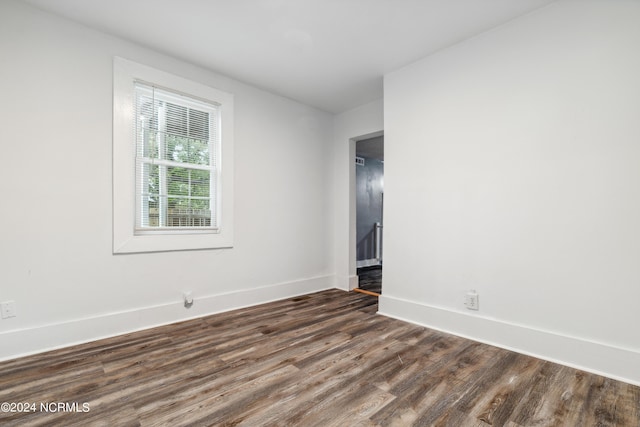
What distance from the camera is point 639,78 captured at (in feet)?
6.22

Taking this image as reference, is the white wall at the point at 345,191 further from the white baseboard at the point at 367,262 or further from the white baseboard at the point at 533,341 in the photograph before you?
the white baseboard at the point at 367,262

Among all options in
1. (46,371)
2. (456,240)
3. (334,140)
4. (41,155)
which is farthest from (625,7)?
(46,371)

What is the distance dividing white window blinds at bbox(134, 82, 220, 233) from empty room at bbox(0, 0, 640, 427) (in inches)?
0.8

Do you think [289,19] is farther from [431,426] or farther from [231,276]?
[431,426]

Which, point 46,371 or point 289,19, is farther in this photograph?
point 289,19

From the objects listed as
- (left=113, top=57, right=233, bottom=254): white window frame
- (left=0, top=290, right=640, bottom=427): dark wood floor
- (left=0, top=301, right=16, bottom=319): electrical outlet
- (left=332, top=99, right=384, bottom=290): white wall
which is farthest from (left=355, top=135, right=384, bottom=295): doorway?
(left=0, top=301, right=16, bottom=319): electrical outlet

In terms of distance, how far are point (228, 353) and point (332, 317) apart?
3.82ft

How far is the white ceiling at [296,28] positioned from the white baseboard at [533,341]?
2423 mm

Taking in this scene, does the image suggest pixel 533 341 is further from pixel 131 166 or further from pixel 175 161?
pixel 131 166

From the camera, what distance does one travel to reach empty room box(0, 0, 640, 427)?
179 cm

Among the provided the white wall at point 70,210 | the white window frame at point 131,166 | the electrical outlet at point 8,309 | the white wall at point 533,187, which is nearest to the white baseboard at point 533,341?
the white wall at point 533,187

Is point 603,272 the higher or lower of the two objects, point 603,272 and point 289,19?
the lower

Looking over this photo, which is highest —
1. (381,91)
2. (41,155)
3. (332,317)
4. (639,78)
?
(381,91)

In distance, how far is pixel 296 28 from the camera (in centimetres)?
250
